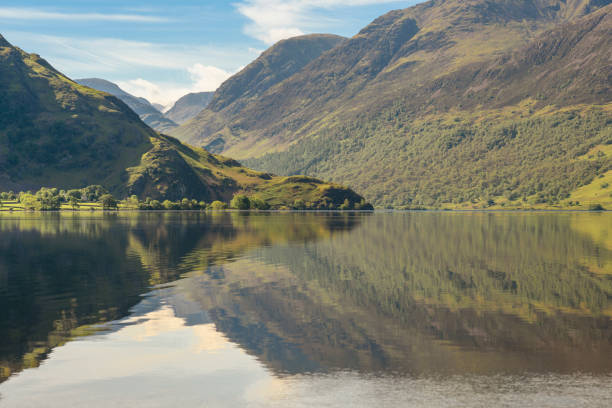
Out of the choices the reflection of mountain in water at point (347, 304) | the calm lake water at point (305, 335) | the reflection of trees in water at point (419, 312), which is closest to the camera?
the calm lake water at point (305, 335)

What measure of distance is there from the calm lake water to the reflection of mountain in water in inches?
6.6

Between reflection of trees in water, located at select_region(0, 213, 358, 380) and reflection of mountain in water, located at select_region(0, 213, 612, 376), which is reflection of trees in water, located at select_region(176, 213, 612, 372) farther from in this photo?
reflection of trees in water, located at select_region(0, 213, 358, 380)

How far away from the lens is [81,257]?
2955 inches

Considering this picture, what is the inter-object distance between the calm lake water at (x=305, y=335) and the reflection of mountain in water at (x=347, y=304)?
0.55ft

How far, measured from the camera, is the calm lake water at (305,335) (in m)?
23.0

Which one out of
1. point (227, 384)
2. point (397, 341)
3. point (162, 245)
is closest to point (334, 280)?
point (397, 341)

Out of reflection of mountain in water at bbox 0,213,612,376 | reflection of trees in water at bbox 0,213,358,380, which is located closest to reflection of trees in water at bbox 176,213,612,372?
reflection of mountain in water at bbox 0,213,612,376

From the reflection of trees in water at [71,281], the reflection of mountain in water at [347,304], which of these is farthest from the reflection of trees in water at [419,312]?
the reflection of trees in water at [71,281]

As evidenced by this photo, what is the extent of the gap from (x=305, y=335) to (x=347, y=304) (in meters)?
10.5

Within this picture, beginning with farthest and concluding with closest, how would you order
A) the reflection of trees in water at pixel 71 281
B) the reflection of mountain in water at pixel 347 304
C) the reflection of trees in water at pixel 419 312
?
the reflection of trees in water at pixel 71 281
the reflection of mountain in water at pixel 347 304
the reflection of trees in water at pixel 419 312

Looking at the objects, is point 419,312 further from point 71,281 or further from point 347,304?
point 71,281

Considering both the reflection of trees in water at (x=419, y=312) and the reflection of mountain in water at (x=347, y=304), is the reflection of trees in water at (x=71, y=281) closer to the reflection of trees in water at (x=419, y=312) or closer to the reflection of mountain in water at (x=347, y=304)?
the reflection of mountain in water at (x=347, y=304)

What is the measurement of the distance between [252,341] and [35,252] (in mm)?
62882

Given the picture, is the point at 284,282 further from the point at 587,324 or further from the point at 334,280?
the point at 587,324
